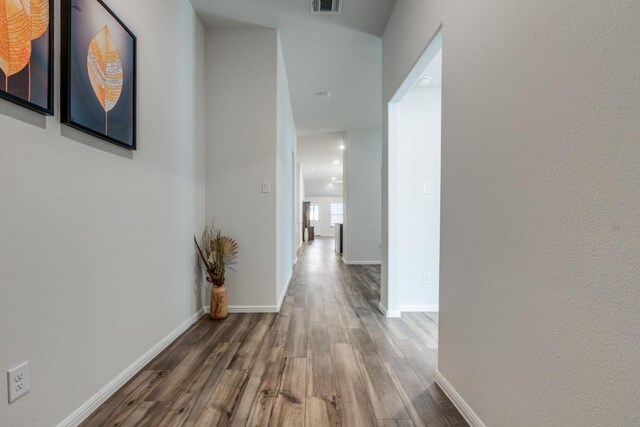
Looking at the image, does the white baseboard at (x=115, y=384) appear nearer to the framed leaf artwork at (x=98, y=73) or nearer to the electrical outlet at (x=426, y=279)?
the framed leaf artwork at (x=98, y=73)

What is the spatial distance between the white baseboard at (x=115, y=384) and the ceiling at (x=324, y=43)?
2670 millimetres

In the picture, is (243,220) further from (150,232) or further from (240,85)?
(240,85)

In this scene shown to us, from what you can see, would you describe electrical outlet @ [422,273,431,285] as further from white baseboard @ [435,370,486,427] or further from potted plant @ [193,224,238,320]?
potted plant @ [193,224,238,320]

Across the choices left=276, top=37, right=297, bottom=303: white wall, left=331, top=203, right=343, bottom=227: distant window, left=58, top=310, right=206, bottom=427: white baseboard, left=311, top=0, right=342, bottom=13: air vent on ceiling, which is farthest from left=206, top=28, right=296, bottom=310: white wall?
left=331, top=203, right=343, bottom=227: distant window

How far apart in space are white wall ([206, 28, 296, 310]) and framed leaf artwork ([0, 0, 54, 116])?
1676mm

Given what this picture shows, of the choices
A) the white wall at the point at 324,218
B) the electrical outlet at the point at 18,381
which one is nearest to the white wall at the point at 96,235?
the electrical outlet at the point at 18,381

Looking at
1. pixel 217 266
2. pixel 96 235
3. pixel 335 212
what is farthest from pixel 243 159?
pixel 335 212

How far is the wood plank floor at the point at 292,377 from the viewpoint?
54.0 inches

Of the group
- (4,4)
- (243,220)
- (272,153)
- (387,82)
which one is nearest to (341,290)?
(243,220)

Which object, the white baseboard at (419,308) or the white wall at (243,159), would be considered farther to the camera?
the white baseboard at (419,308)

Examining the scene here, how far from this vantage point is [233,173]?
2.84 metres

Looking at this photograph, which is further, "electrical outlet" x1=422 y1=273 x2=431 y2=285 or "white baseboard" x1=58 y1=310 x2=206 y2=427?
"electrical outlet" x1=422 y1=273 x2=431 y2=285

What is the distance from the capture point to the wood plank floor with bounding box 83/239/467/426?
1372 mm

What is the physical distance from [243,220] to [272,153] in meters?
0.69
